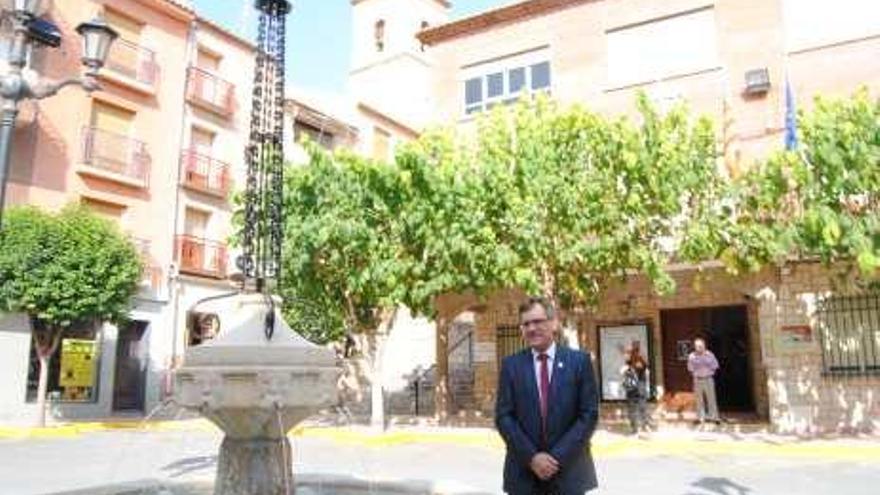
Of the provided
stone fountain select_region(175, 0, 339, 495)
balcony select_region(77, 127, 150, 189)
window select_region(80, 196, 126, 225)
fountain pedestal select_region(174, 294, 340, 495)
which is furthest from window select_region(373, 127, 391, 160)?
fountain pedestal select_region(174, 294, 340, 495)

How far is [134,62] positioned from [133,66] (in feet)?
0.46

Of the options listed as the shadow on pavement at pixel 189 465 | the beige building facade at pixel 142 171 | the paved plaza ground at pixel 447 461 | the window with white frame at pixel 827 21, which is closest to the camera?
the paved plaza ground at pixel 447 461

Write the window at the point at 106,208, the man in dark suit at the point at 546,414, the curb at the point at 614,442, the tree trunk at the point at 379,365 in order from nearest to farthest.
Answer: the man in dark suit at the point at 546,414 → the curb at the point at 614,442 → the tree trunk at the point at 379,365 → the window at the point at 106,208

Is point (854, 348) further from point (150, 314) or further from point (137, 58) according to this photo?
point (137, 58)

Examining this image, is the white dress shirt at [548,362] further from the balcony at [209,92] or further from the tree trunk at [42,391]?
the balcony at [209,92]

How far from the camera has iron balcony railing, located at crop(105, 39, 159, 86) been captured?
24938 mm

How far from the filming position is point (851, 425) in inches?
639

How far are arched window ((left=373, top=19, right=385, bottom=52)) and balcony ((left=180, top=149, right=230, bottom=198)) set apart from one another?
23398 mm

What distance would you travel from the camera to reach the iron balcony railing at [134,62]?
24.9m

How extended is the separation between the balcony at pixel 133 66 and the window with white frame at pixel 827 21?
18045mm

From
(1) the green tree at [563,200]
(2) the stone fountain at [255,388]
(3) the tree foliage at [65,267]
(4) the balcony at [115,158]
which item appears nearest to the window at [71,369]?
(3) the tree foliage at [65,267]

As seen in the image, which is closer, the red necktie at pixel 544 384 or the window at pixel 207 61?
the red necktie at pixel 544 384

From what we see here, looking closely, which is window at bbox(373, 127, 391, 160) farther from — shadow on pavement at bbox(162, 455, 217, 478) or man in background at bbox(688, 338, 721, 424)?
shadow on pavement at bbox(162, 455, 217, 478)

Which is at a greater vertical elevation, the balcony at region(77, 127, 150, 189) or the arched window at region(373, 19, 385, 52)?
the arched window at region(373, 19, 385, 52)
